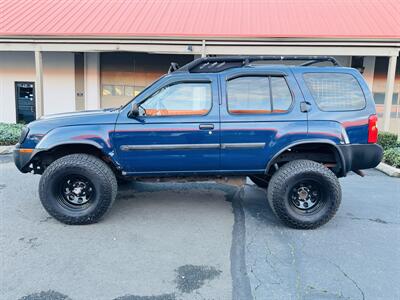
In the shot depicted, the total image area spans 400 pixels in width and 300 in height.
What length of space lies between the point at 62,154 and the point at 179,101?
1.74 meters

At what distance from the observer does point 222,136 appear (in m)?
4.26

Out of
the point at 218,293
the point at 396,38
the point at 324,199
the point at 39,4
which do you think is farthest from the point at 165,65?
the point at 218,293

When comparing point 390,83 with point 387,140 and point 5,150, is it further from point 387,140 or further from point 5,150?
point 5,150

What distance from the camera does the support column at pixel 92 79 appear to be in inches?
531

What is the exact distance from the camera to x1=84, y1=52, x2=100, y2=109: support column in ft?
44.2

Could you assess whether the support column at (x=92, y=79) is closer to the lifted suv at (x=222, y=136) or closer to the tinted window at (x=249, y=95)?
the lifted suv at (x=222, y=136)

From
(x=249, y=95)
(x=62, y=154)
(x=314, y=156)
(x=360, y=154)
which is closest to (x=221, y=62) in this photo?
(x=249, y=95)

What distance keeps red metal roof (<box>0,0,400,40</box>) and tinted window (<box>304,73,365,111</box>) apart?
6339 millimetres

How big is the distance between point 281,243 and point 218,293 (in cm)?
129

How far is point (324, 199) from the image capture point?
171 inches

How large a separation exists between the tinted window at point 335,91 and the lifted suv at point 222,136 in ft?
0.04

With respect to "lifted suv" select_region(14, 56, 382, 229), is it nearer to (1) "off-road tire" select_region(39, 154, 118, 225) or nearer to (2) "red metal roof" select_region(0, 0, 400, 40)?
(1) "off-road tire" select_region(39, 154, 118, 225)

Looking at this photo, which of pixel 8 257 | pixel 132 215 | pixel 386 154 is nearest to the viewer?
pixel 8 257

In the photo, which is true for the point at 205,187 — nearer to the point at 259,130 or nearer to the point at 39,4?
the point at 259,130
